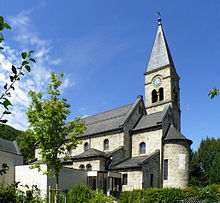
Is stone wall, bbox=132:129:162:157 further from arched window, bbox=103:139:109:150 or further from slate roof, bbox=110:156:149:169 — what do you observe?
arched window, bbox=103:139:109:150

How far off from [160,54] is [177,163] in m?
21.7

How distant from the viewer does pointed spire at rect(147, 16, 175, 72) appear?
43.1 meters

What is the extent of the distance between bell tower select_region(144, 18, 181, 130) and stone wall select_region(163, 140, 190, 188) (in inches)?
369

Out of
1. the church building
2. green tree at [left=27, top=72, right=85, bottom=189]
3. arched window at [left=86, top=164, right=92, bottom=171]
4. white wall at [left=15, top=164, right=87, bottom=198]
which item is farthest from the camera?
arched window at [left=86, top=164, right=92, bottom=171]

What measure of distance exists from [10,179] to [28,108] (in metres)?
14.1

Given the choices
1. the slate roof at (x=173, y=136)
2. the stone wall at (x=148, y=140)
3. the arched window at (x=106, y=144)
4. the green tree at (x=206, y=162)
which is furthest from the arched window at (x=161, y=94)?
the green tree at (x=206, y=162)

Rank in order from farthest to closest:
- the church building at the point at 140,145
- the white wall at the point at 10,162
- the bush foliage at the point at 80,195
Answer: the church building at the point at 140,145 → the white wall at the point at 10,162 → the bush foliage at the point at 80,195

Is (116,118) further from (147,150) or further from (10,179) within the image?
(10,179)

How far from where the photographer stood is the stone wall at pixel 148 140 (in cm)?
3133

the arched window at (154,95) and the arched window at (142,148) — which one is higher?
the arched window at (154,95)

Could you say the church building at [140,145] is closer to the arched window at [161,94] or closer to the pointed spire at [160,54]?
the arched window at [161,94]

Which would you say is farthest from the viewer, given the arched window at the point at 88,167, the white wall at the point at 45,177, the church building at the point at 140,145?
the arched window at the point at 88,167

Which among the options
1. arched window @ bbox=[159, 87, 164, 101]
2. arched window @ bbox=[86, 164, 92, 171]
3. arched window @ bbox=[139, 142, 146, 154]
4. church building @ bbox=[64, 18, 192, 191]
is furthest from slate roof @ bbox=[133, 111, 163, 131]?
arched window @ bbox=[86, 164, 92, 171]

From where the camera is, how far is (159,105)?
4041cm
